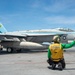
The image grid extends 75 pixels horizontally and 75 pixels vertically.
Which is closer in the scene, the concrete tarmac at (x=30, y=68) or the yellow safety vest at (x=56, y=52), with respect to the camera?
the concrete tarmac at (x=30, y=68)

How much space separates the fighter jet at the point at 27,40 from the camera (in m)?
22.7

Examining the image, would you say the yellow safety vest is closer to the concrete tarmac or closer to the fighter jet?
the concrete tarmac

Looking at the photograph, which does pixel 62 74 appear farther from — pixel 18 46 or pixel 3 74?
pixel 18 46

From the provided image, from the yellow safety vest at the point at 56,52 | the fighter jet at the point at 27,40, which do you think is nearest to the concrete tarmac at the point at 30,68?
the yellow safety vest at the point at 56,52

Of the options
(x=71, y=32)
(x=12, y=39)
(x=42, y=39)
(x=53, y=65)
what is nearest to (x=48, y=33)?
(x=42, y=39)

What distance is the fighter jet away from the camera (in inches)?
894

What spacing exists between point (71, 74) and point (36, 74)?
4.48 ft

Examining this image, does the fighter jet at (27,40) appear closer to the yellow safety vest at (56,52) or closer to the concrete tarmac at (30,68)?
the concrete tarmac at (30,68)

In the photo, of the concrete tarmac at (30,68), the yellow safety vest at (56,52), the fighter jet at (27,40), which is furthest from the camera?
the fighter jet at (27,40)

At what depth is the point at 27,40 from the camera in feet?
82.9

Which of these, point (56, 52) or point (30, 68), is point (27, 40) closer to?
point (30, 68)

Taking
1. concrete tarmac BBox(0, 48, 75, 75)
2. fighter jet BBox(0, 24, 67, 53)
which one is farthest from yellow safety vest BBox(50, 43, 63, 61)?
fighter jet BBox(0, 24, 67, 53)

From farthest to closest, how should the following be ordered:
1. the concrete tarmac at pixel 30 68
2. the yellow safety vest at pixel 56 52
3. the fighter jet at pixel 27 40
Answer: the fighter jet at pixel 27 40, the yellow safety vest at pixel 56 52, the concrete tarmac at pixel 30 68

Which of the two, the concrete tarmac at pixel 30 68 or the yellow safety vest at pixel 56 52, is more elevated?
the yellow safety vest at pixel 56 52
